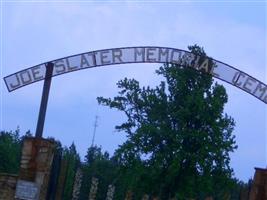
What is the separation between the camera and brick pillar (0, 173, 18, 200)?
48.4 ft

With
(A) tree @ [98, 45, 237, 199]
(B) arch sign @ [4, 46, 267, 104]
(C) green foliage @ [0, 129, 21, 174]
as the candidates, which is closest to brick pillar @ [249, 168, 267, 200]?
(B) arch sign @ [4, 46, 267, 104]

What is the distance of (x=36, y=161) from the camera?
14.6 metres

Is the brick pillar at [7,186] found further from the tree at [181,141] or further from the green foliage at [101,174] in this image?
the green foliage at [101,174]

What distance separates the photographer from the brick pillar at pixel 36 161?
47.7ft

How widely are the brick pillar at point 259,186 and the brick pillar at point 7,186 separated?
497cm

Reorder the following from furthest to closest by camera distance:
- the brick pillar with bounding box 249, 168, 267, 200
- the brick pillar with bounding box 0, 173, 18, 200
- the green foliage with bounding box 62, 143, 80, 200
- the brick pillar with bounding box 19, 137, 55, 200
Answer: the green foliage with bounding box 62, 143, 80, 200, the brick pillar with bounding box 0, 173, 18, 200, the brick pillar with bounding box 19, 137, 55, 200, the brick pillar with bounding box 249, 168, 267, 200

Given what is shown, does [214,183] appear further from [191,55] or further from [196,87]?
[191,55]

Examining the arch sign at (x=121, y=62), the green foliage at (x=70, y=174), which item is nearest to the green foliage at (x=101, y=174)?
the green foliage at (x=70, y=174)

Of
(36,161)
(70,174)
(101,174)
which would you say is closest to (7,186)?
(36,161)

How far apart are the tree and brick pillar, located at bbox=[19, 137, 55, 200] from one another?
15.1 metres

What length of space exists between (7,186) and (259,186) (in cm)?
530

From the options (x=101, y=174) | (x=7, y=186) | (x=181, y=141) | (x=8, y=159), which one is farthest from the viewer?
(x=101, y=174)

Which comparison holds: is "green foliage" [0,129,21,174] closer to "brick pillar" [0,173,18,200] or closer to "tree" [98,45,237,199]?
"tree" [98,45,237,199]

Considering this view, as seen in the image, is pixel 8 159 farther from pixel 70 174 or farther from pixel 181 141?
pixel 181 141
